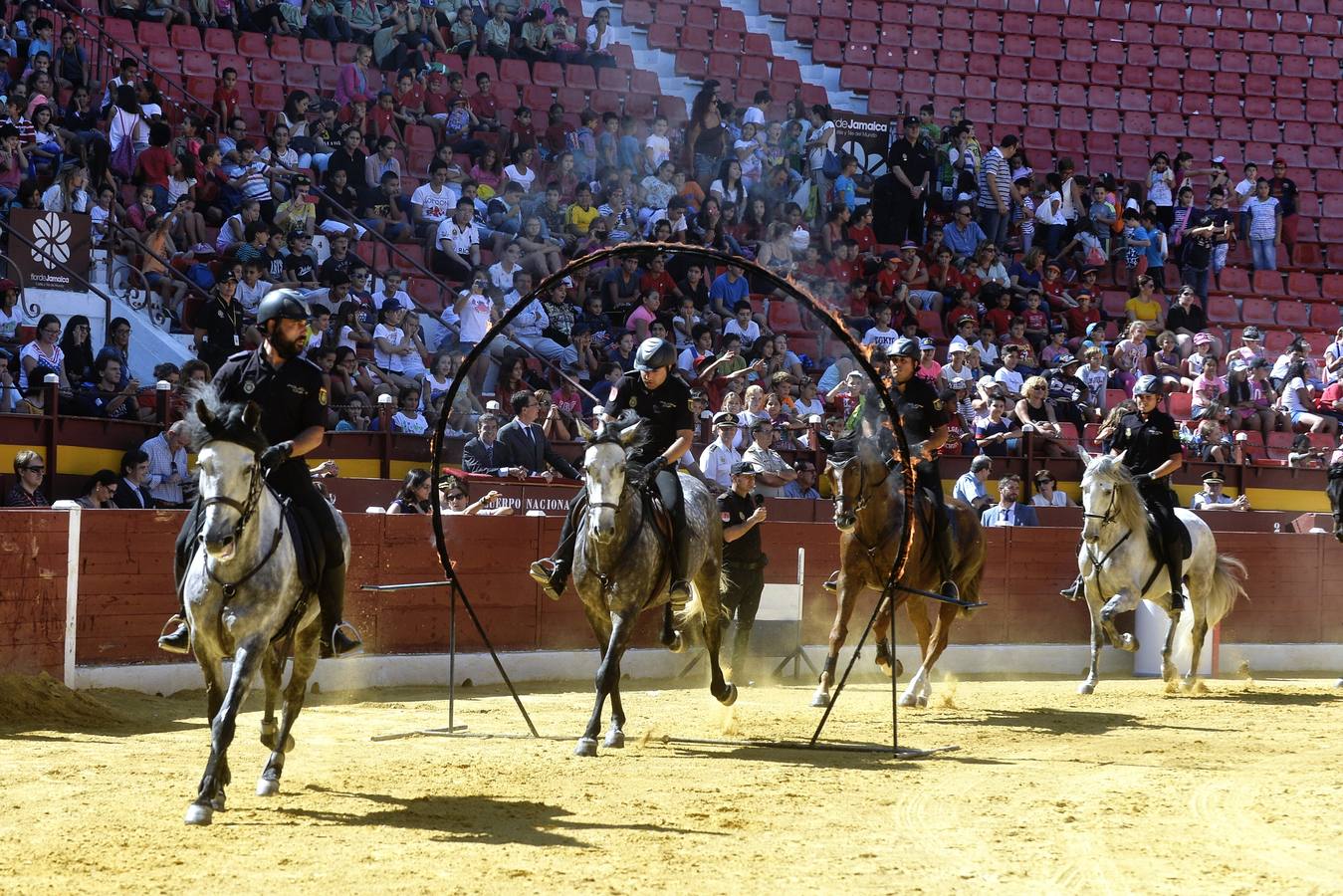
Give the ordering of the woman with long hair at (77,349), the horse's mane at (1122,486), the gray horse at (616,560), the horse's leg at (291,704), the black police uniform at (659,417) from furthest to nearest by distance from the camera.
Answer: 1. the woman with long hair at (77,349)
2. the horse's mane at (1122,486)
3. the black police uniform at (659,417)
4. the gray horse at (616,560)
5. the horse's leg at (291,704)

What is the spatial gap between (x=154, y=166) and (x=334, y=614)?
11.2m

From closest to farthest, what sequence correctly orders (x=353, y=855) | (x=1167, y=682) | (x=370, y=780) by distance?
(x=353, y=855), (x=370, y=780), (x=1167, y=682)

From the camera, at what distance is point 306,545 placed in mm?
7879

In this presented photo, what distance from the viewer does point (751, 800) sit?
26.2 feet

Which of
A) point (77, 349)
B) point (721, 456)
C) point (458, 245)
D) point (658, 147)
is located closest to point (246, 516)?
point (77, 349)

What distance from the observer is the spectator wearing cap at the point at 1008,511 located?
56.5 ft

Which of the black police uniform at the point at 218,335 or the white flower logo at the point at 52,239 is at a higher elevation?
the white flower logo at the point at 52,239

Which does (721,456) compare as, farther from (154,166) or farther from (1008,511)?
(154,166)

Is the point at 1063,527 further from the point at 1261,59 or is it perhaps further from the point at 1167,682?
the point at 1261,59

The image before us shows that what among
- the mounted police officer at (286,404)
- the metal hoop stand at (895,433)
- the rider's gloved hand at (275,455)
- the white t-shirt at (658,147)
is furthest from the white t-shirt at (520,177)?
the rider's gloved hand at (275,455)

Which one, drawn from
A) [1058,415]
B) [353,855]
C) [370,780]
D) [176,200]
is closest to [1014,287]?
[1058,415]

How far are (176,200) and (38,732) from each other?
9005 millimetres

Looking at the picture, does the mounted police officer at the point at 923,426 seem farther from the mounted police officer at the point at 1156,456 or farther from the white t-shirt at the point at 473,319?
the white t-shirt at the point at 473,319

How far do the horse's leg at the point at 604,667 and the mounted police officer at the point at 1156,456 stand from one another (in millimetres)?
5728
